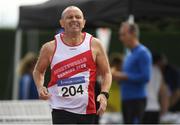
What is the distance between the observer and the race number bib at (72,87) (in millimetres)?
7289

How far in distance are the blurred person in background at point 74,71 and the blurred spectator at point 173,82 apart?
7.75 metres

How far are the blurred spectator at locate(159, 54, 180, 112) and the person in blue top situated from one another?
4421 millimetres

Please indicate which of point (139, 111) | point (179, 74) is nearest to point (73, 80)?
point (139, 111)

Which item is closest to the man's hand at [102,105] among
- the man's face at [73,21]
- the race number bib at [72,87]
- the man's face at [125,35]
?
the race number bib at [72,87]

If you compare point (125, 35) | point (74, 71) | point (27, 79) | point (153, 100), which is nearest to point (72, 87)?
point (74, 71)

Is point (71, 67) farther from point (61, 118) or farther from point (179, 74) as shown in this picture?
point (179, 74)

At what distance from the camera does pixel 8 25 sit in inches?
1059

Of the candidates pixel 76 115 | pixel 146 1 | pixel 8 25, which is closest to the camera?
pixel 76 115

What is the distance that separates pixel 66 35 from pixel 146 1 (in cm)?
344

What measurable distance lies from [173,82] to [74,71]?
9337mm

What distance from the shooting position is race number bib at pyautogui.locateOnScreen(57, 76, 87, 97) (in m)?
7.29

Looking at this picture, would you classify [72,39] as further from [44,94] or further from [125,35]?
[125,35]

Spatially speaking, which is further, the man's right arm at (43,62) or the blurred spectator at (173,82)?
the blurred spectator at (173,82)

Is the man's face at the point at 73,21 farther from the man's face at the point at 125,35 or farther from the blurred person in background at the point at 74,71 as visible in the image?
the man's face at the point at 125,35
